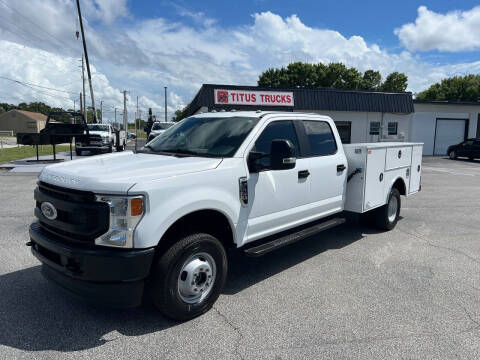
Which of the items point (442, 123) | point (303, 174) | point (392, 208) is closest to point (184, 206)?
point (303, 174)

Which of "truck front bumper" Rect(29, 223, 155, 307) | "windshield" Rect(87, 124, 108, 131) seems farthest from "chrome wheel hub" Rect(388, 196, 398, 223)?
"windshield" Rect(87, 124, 108, 131)

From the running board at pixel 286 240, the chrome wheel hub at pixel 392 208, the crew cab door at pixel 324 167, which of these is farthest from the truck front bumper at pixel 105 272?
the chrome wheel hub at pixel 392 208

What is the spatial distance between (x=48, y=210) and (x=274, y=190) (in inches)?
Answer: 90.1

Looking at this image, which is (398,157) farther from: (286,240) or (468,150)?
(468,150)

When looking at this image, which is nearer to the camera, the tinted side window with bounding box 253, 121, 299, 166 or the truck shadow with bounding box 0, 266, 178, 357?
the truck shadow with bounding box 0, 266, 178, 357

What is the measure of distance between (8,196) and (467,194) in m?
12.6

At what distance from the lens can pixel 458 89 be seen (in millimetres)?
60156

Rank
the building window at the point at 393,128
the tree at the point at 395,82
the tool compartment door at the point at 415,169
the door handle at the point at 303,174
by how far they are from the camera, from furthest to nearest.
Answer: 1. the tree at the point at 395,82
2. the building window at the point at 393,128
3. the tool compartment door at the point at 415,169
4. the door handle at the point at 303,174

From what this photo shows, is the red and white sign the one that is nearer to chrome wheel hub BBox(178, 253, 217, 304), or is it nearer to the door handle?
the door handle

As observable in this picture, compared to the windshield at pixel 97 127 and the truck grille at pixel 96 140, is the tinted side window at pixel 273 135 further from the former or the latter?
the windshield at pixel 97 127

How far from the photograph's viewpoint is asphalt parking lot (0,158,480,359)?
2947 millimetres

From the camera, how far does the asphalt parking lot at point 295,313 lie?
2.95 metres

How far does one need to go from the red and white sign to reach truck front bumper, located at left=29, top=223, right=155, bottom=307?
20.1m

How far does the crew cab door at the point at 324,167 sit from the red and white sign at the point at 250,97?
17.7 meters
